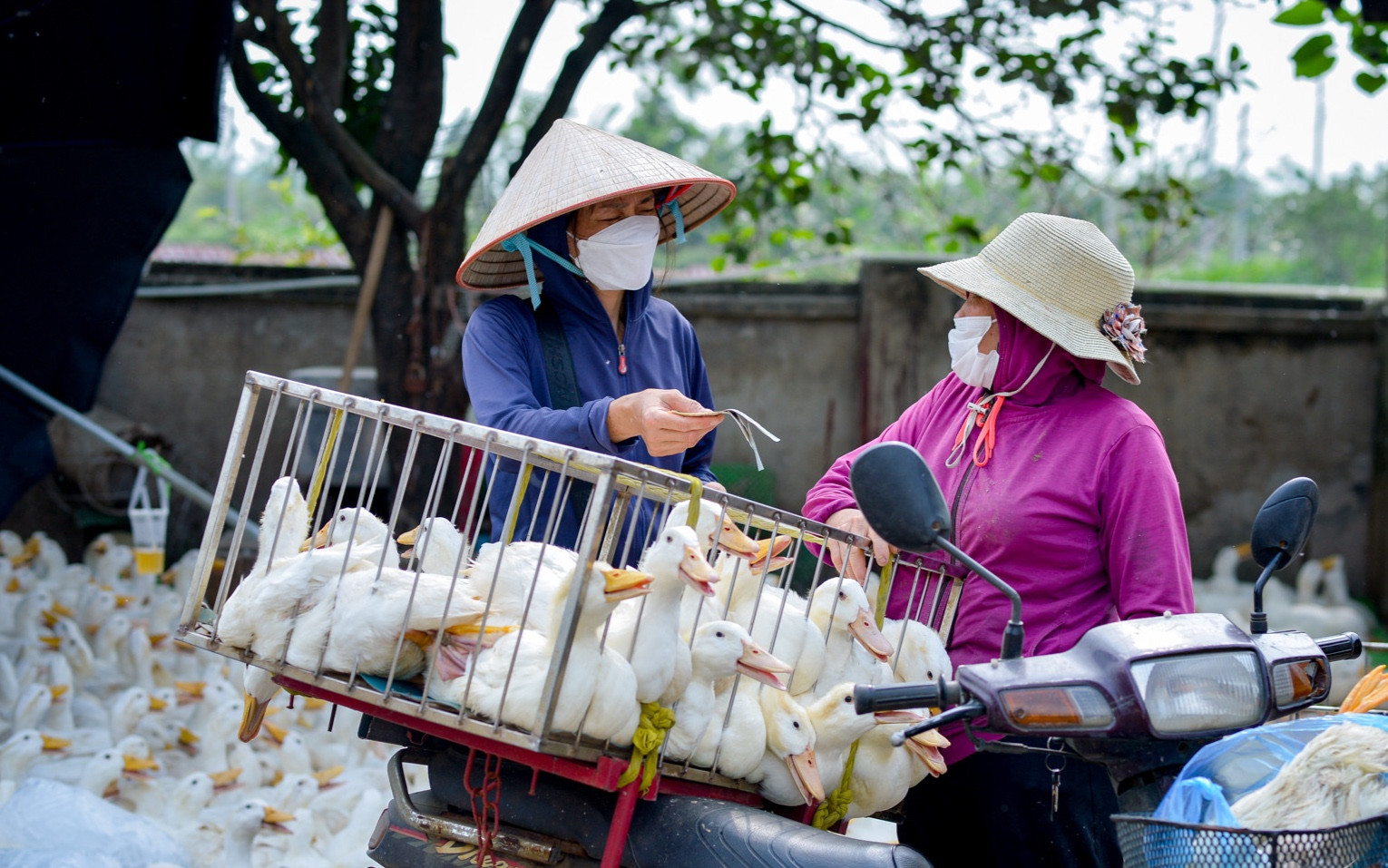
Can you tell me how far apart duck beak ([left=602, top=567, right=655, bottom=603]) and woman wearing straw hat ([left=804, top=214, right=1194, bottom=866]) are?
0.66m

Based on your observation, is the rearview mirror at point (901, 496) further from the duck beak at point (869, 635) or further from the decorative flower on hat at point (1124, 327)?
the decorative flower on hat at point (1124, 327)

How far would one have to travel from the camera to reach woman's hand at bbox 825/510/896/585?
213 cm

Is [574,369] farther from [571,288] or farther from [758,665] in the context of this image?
[758,665]

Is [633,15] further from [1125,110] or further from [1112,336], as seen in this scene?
[1112,336]

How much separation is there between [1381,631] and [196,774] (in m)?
6.37

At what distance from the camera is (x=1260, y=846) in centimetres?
129

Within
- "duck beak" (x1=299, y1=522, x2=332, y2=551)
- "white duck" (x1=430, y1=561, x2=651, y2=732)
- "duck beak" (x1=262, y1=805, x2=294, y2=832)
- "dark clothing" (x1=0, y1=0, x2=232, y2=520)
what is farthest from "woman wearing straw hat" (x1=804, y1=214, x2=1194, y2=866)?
"dark clothing" (x1=0, y1=0, x2=232, y2=520)

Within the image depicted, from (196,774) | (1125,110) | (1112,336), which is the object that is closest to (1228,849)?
(1112,336)

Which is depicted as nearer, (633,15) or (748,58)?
(633,15)

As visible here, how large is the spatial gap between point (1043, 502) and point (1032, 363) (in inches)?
10.6

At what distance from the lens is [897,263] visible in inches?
266

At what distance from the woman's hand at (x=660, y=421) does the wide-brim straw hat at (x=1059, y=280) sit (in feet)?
1.96

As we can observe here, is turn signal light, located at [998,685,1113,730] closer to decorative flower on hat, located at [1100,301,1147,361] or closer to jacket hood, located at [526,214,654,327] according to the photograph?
decorative flower on hat, located at [1100,301,1147,361]

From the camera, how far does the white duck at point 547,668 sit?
1594mm
